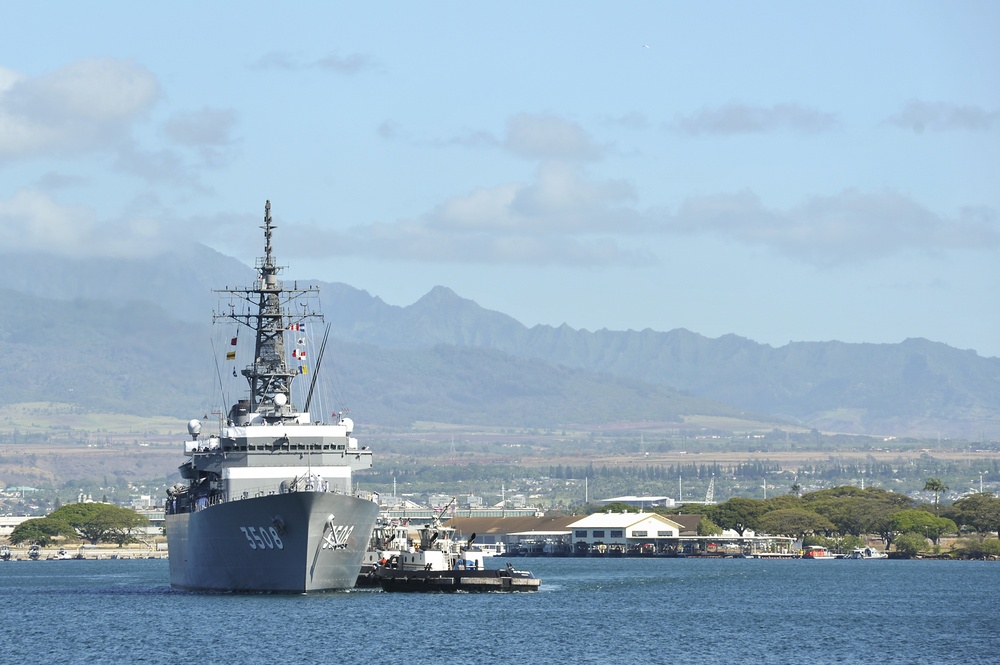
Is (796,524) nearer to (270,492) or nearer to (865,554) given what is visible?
(865,554)

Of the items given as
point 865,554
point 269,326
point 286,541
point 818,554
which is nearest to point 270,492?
point 286,541

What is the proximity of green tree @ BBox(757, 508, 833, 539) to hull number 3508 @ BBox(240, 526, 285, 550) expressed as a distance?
4785 inches

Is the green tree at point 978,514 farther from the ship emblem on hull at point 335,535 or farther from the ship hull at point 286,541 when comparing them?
the ship emblem on hull at point 335,535

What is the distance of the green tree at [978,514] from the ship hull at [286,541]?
116 metres

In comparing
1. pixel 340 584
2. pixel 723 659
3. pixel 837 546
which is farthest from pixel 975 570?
pixel 723 659

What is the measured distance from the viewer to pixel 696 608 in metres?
87.9

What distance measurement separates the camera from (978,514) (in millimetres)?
187000

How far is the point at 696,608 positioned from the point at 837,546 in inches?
3916

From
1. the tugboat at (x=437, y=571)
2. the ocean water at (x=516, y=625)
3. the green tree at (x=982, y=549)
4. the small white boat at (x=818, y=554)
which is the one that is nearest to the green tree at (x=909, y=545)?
the green tree at (x=982, y=549)

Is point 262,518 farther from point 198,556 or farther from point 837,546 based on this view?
point 837,546

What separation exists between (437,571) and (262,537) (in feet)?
46.5

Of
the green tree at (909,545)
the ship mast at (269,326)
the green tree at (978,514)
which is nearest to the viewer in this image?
the ship mast at (269,326)

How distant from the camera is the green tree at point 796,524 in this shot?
193000 millimetres

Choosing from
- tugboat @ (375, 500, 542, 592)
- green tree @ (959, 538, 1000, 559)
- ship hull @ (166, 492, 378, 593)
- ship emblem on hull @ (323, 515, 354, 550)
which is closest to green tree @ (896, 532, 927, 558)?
green tree @ (959, 538, 1000, 559)
